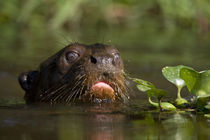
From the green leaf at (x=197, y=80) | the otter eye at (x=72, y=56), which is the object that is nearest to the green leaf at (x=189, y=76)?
the green leaf at (x=197, y=80)

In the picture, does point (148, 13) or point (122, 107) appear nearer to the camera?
point (122, 107)

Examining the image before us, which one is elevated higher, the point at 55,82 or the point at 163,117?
the point at 55,82

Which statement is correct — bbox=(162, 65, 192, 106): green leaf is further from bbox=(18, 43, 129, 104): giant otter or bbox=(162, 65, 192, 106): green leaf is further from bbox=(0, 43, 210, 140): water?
bbox=(18, 43, 129, 104): giant otter

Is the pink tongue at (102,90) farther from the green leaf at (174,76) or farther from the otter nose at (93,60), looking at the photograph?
the green leaf at (174,76)

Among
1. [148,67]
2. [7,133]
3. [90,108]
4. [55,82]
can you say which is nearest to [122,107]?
[90,108]

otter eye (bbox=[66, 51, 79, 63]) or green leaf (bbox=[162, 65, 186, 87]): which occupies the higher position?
otter eye (bbox=[66, 51, 79, 63])

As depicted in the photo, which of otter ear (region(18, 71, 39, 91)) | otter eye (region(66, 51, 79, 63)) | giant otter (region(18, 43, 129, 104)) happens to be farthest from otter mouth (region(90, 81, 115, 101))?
otter ear (region(18, 71, 39, 91))

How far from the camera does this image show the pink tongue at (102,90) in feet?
15.5

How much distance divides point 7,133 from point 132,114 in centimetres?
109

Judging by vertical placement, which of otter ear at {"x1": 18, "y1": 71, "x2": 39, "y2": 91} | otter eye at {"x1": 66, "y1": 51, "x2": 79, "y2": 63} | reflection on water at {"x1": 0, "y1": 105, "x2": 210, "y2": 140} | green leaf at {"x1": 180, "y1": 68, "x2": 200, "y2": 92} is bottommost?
reflection on water at {"x1": 0, "y1": 105, "x2": 210, "y2": 140}

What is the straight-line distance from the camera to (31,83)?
18.9 ft

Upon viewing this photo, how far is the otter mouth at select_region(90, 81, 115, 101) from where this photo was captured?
186 inches

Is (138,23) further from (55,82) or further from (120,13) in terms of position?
(55,82)

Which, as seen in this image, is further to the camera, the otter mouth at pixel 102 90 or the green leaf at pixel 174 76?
the otter mouth at pixel 102 90
